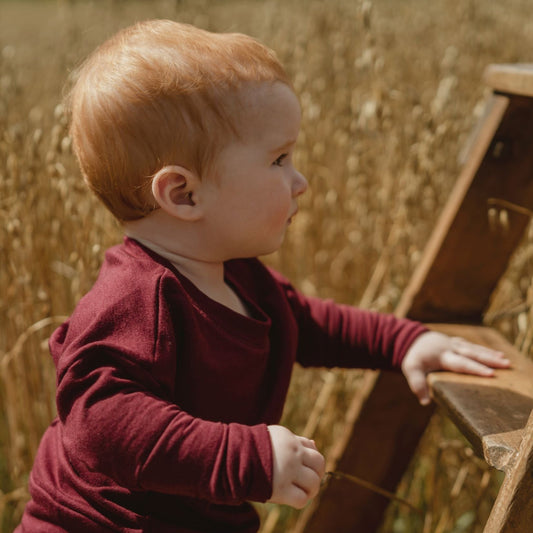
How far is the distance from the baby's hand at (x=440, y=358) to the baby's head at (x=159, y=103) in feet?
1.63

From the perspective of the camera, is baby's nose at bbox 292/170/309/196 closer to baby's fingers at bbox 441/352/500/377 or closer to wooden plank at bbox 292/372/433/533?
baby's fingers at bbox 441/352/500/377

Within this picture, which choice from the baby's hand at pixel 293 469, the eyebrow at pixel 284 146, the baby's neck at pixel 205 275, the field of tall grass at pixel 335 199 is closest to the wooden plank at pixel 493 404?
the field of tall grass at pixel 335 199

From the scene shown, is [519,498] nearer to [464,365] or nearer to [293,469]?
[293,469]

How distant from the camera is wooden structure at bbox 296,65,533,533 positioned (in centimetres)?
110

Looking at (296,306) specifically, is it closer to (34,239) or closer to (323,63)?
(34,239)

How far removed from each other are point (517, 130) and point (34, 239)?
99 centimetres

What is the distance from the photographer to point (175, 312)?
0.97m

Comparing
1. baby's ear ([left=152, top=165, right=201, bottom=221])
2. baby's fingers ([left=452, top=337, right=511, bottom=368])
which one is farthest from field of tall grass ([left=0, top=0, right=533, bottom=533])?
baby's ear ([left=152, top=165, right=201, bottom=221])

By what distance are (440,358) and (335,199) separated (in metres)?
1.09

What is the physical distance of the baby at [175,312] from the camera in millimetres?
865

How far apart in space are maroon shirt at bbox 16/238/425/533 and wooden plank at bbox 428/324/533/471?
25 centimetres

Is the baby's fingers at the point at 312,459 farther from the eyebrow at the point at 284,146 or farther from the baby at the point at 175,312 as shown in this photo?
the eyebrow at the point at 284,146

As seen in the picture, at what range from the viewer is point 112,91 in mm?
969

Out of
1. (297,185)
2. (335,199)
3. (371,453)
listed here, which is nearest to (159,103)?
(297,185)
